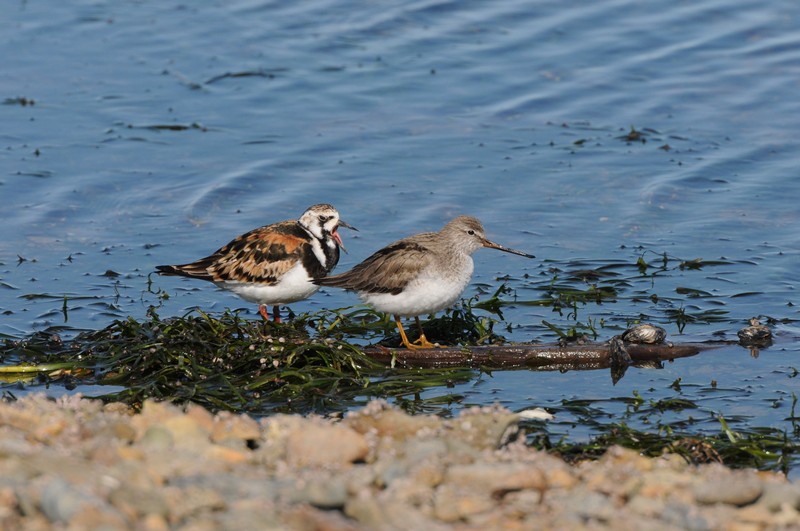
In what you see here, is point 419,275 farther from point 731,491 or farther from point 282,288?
point 731,491

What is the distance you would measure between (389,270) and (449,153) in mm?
4962

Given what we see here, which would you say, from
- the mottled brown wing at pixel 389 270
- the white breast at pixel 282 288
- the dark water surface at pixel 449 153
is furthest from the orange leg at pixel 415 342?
the white breast at pixel 282 288

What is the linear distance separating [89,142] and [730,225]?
269 inches

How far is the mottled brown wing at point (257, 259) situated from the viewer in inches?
360

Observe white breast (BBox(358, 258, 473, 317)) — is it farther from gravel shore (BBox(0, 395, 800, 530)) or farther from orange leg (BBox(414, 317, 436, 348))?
gravel shore (BBox(0, 395, 800, 530))

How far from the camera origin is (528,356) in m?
8.57

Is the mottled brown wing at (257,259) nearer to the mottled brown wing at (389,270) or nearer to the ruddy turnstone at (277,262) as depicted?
the ruddy turnstone at (277,262)

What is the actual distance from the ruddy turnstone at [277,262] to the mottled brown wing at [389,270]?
271 millimetres

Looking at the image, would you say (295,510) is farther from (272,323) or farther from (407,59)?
(407,59)

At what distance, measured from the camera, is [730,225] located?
1177cm

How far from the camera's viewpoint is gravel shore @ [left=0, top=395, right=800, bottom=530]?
4926 millimetres

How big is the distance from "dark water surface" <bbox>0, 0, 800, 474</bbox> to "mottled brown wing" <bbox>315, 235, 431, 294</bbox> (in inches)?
34.5

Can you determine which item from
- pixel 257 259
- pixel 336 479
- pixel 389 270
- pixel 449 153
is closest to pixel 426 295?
pixel 389 270

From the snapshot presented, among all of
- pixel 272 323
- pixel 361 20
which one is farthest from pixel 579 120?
pixel 272 323
